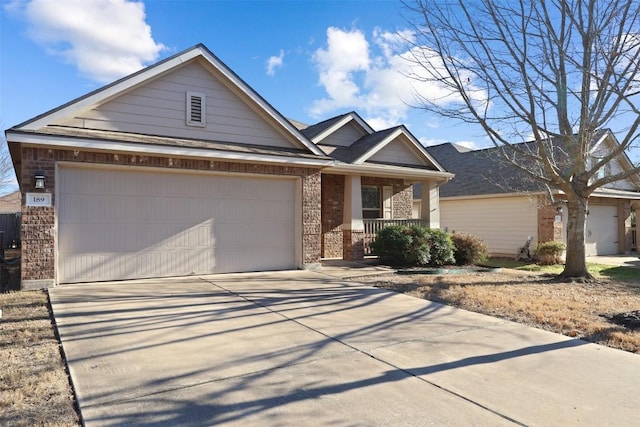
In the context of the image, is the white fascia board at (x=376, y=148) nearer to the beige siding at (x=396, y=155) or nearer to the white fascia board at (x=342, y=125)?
the beige siding at (x=396, y=155)

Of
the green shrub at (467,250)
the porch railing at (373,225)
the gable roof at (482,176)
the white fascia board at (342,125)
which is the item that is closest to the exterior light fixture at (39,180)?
the white fascia board at (342,125)

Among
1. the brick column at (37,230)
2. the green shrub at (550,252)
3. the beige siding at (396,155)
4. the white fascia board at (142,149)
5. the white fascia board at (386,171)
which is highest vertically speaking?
the beige siding at (396,155)

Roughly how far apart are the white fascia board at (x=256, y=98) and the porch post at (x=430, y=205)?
5697 mm

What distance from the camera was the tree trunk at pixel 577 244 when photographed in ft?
38.2

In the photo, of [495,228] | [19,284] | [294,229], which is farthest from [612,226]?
[19,284]

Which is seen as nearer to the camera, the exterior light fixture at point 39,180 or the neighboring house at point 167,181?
the exterior light fixture at point 39,180

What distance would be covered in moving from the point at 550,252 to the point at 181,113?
1372cm

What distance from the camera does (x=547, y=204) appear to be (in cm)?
1772

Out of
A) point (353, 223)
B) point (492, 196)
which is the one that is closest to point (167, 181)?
point (353, 223)

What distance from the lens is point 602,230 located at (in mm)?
21453

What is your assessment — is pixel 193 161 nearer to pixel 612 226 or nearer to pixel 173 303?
pixel 173 303

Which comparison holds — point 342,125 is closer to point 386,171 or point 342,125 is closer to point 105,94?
point 386,171

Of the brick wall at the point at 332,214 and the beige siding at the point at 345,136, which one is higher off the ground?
the beige siding at the point at 345,136

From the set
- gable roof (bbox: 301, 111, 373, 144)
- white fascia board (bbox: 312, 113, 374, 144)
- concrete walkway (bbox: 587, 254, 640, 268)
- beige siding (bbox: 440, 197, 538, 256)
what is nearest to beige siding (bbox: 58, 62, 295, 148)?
white fascia board (bbox: 312, 113, 374, 144)
